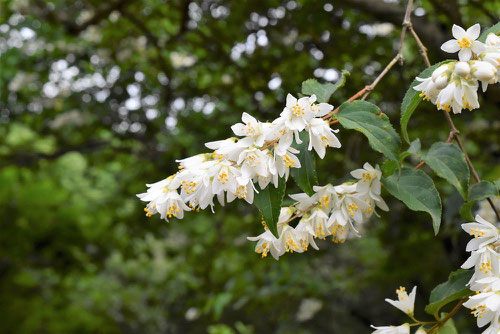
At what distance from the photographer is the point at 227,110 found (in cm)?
352

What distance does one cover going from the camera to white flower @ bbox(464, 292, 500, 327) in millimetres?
926

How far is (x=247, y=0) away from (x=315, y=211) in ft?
7.67

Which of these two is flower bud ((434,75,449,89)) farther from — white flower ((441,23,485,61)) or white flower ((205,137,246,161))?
white flower ((205,137,246,161))

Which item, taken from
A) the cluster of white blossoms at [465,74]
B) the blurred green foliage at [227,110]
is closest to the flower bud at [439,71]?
the cluster of white blossoms at [465,74]

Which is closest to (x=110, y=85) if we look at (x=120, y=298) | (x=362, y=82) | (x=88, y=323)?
(x=362, y=82)

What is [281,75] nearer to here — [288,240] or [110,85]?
[110,85]


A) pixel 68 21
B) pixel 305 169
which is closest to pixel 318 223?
pixel 305 169

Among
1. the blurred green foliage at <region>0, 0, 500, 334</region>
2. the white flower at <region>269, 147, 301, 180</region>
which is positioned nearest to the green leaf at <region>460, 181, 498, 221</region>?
the white flower at <region>269, 147, 301, 180</region>

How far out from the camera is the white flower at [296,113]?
102 cm

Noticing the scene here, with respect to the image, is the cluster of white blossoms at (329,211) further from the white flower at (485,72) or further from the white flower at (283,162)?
the white flower at (485,72)

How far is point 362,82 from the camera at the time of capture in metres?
3.05

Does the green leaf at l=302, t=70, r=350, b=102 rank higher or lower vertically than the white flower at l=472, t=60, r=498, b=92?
lower

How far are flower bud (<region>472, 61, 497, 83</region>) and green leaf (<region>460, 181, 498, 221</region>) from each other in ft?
1.03

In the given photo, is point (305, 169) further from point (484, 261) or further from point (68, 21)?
point (68, 21)
